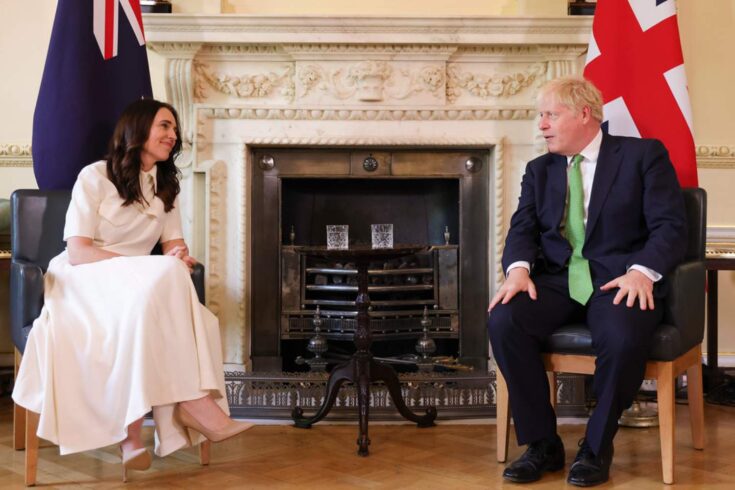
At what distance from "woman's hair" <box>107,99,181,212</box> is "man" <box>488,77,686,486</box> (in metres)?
1.11

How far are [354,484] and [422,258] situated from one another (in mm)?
1886

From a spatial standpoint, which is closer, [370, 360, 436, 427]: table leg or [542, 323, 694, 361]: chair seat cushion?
[542, 323, 694, 361]: chair seat cushion

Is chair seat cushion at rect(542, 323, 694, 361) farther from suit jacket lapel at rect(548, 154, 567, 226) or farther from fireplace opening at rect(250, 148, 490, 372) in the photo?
fireplace opening at rect(250, 148, 490, 372)

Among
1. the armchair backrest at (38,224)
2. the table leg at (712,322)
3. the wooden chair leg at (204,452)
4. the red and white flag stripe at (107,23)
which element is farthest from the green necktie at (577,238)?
the red and white flag stripe at (107,23)

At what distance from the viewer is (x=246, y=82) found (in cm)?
375

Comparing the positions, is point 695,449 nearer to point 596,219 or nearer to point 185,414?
point 596,219

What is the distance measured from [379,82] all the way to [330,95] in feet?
0.72

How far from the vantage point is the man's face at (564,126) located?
256cm

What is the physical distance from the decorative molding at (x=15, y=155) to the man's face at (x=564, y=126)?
2392 millimetres

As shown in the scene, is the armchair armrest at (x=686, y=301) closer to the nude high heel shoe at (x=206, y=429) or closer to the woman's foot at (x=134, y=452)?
the nude high heel shoe at (x=206, y=429)

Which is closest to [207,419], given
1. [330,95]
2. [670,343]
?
[670,343]

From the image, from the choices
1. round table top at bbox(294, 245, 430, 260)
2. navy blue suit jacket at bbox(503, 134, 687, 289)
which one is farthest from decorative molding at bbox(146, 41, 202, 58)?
navy blue suit jacket at bbox(503, 134, 687, 289)

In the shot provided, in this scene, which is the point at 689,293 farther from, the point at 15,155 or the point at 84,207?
the point at 15,155

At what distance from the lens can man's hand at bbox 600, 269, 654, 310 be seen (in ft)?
7.54
